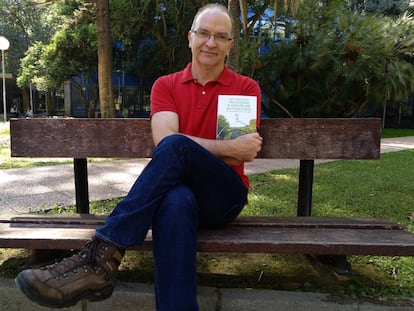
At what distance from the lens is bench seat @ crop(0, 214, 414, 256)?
200 cm

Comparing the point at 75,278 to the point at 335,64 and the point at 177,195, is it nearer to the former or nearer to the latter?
the point at 177,195

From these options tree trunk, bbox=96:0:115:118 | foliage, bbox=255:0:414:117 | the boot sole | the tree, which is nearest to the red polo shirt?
the boot sole

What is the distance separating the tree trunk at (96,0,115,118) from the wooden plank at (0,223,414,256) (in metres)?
5.14

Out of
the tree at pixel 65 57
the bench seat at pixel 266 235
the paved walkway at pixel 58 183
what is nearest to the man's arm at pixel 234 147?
the bench seat at pixel 266 235

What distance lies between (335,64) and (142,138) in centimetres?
964

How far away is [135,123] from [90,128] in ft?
1.05

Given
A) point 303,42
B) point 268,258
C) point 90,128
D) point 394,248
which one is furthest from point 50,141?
point 303,42

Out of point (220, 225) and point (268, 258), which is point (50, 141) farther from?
point (268, 258)

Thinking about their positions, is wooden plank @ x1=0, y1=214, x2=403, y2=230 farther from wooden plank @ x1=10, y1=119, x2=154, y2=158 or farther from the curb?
wooden plank @ x1=10, y1=119, x2=154, y2=158

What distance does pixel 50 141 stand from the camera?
279cm

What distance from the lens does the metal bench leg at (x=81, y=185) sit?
299 cm

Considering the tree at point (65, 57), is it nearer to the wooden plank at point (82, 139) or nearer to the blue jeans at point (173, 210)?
the wooden plank at point (82, 139)

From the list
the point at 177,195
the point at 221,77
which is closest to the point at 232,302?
the point at 177,195

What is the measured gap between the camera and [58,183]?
5258 millimetres
